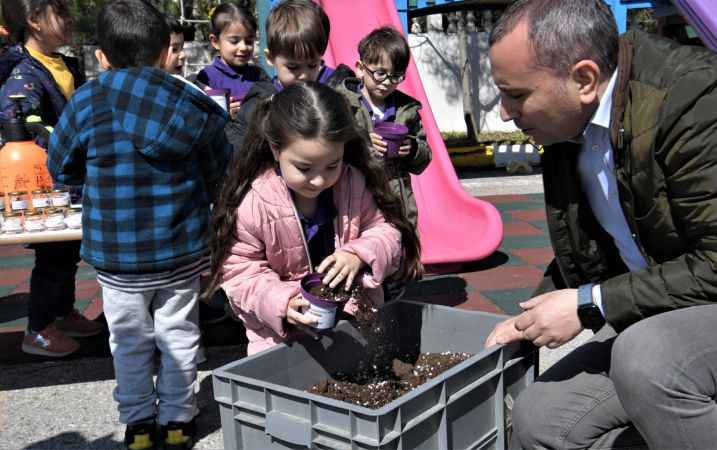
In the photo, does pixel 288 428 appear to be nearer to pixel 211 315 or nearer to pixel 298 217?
pixel 298 217

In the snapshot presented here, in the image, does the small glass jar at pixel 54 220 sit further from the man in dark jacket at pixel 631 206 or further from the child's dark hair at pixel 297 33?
the man in dark jacket at pixel 631 206

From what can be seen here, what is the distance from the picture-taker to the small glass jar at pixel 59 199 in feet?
9.51

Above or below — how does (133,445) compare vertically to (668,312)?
below

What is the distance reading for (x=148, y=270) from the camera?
2520 mm

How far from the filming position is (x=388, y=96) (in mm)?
3736

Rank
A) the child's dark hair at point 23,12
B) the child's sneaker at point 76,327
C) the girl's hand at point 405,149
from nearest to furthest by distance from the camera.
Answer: the girl's hand at point 405,149
the child's dark hair at point 23,12
the child's sneaker at point 76,327

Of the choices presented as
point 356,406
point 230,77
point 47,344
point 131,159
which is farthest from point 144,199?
point 230,77

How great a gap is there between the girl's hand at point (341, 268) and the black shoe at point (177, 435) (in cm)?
97

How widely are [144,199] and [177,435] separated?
869 mm

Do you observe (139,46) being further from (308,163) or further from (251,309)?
(251,309)

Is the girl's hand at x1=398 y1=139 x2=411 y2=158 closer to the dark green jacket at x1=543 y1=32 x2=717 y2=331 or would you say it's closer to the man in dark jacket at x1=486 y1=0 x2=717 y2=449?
the man in dark jacket at x1=486 y1=0 x2=717 y2=449

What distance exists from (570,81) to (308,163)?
79 cm

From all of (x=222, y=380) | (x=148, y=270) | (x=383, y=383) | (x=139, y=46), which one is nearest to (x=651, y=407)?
(x=383, y=383)

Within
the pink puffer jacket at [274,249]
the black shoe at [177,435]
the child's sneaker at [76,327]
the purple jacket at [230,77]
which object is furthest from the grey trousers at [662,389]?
the purple jacket at [230,77]
